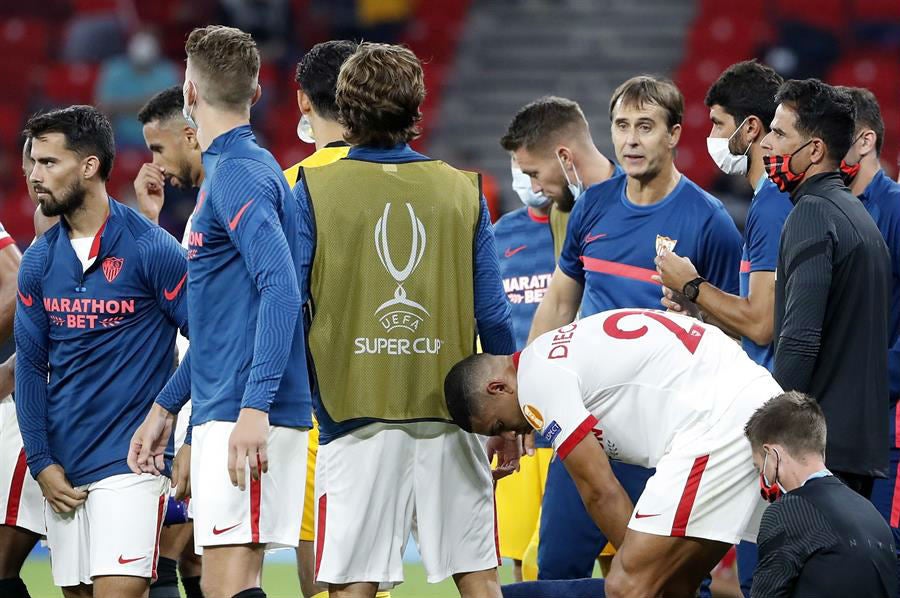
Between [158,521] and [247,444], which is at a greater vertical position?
Result: [247,444]

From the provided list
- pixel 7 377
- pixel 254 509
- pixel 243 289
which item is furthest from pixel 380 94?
pixel 7 377

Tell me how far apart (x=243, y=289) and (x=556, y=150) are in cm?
261

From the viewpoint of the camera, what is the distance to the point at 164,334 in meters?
4.64

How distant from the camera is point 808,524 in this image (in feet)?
12.4

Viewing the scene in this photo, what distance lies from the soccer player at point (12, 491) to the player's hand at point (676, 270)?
2.38 meters

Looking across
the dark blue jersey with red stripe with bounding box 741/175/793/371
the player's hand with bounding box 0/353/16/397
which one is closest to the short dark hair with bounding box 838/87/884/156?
the dark blue jersey with red stripe with bounding box 741/175/793/371

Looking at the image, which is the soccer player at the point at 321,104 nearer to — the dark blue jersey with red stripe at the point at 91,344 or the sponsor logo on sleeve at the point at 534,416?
the dark blue jersey with red stripe at the point at 91,344

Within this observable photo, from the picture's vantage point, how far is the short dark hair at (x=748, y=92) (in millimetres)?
5203

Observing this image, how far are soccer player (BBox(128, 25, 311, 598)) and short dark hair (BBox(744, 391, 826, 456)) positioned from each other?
52.1 inches

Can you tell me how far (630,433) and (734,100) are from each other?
1.72 metres

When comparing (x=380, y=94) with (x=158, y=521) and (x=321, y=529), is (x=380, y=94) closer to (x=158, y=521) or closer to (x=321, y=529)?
(x=321, y=529)

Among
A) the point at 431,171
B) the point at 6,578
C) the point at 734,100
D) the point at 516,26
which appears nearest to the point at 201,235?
the point at 431,171

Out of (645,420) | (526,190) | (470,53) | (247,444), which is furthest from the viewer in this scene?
(470,53)

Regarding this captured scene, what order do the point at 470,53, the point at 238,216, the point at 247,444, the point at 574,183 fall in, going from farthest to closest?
the point at 470,53 < the point at 574,183 < the point at 238,216 < the point at 247,444
